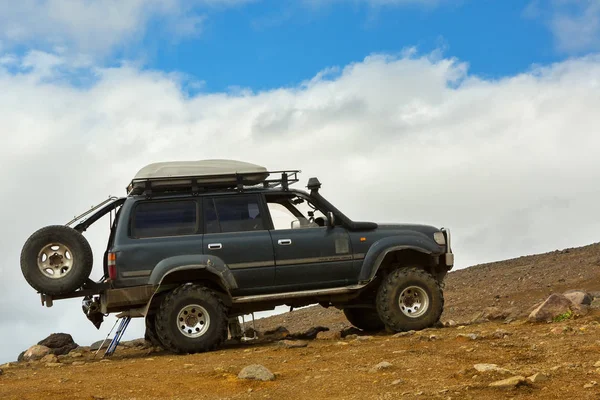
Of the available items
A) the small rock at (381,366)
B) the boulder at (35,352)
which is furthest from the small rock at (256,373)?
the boulder at (35,352)

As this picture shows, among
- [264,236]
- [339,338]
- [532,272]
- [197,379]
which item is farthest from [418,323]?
[532,272]

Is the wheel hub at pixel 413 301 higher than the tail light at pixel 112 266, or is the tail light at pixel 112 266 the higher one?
the tail light at pixel 112 266

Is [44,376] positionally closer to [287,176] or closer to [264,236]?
[264,236]

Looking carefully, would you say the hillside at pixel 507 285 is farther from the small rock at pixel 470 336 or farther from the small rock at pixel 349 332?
the small rock at pixel 470 336

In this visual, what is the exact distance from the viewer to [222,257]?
11883mm

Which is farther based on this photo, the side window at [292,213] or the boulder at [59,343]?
the boulder at [59,343]

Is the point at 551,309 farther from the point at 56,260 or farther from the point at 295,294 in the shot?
the point at 56,260

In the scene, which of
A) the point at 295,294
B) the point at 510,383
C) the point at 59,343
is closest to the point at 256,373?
the point at 510,383

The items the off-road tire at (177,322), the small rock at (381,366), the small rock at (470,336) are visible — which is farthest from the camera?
the off-road tire at (177,322)

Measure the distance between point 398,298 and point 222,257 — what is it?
8.91 feet

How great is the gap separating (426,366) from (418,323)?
144 inches

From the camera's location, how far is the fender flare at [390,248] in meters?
12.4

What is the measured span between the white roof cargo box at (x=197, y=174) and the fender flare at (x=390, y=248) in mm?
1973

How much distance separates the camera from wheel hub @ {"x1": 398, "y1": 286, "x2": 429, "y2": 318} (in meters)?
12.6
